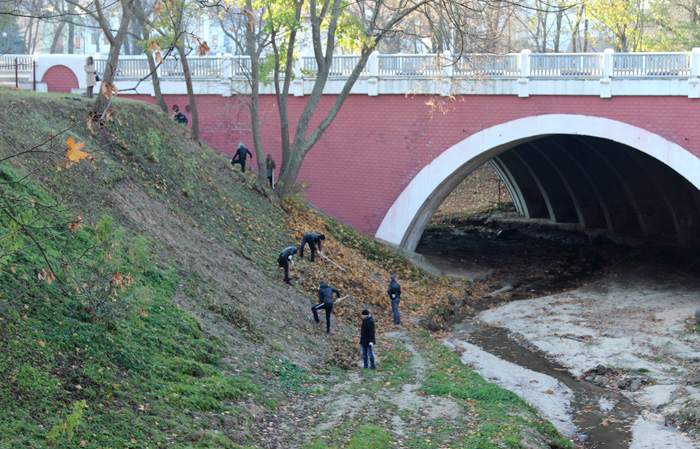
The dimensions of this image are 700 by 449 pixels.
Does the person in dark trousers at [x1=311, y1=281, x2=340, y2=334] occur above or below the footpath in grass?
above

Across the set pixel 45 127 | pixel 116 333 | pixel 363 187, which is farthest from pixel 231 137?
pixel 116 333

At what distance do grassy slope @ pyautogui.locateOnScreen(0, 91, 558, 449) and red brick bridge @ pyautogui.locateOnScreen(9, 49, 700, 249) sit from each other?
385 cm

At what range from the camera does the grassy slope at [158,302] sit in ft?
27.0

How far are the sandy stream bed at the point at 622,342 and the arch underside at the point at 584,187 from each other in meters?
5.22

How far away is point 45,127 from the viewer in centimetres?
1472

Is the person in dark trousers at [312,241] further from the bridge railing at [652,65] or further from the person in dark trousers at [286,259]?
the bridge railing at [652,65]

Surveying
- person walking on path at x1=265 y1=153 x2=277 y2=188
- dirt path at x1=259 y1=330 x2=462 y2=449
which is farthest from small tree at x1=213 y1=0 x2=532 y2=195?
dirt path at x1=259 y1=330 x2=462 y2=449

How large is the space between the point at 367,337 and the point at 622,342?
762 cm

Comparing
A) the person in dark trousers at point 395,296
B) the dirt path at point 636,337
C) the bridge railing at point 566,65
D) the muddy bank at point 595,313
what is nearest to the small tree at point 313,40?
the bridge railing at point 566,65

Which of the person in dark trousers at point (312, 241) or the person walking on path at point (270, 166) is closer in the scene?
the person in dark trousers at point (312, 241)

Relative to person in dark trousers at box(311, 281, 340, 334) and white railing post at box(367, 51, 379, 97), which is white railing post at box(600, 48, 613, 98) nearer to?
white railing post at box(367, 51, 379, 97)

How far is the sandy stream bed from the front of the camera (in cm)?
1304

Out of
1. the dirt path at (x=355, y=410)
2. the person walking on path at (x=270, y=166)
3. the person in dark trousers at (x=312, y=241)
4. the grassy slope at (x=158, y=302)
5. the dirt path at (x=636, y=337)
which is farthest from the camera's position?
the person walking on path at (x=270, y=166)

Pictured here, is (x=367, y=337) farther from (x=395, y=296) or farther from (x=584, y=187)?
(x=584, y=187)
